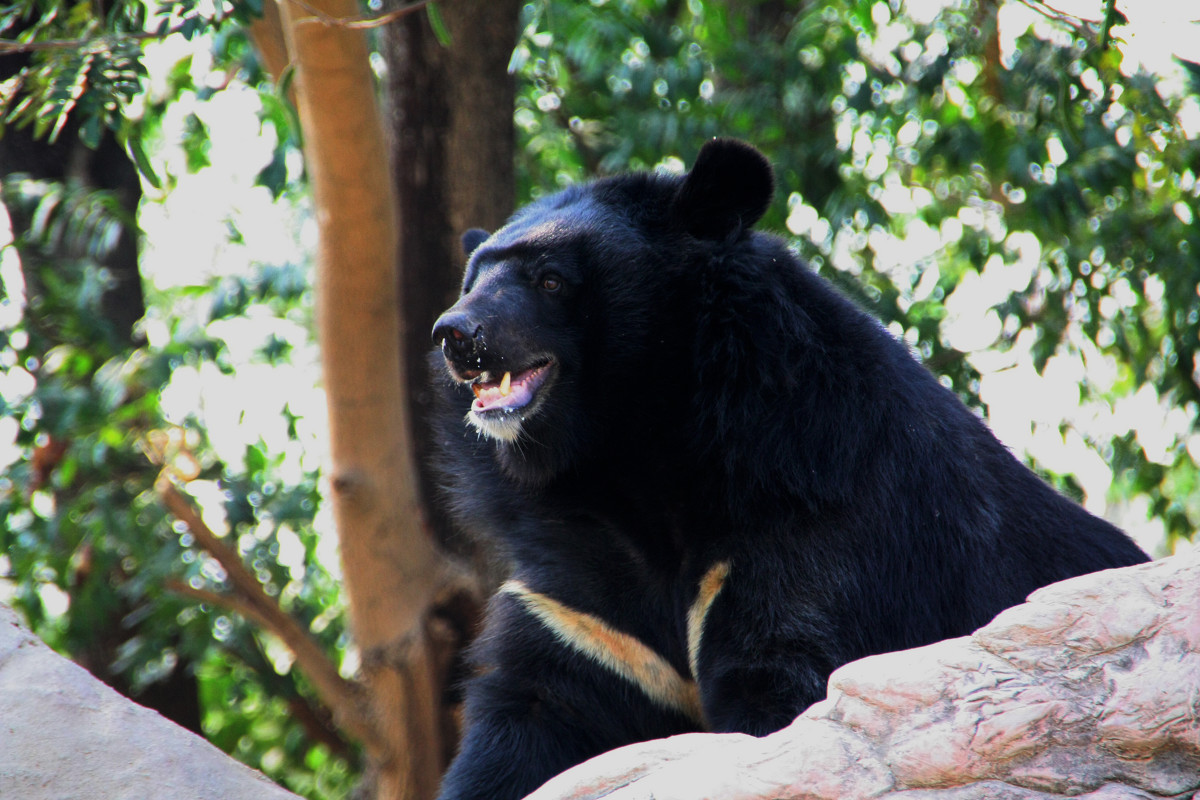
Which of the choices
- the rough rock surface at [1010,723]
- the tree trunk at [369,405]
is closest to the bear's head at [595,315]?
the tree trunk at [369,405]

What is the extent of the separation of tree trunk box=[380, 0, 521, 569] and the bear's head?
5.16 feet

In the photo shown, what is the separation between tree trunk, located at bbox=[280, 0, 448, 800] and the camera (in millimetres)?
3375

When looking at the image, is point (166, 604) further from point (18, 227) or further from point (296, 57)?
point (296, 57)

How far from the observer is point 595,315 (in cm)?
283

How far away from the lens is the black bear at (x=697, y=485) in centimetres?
253

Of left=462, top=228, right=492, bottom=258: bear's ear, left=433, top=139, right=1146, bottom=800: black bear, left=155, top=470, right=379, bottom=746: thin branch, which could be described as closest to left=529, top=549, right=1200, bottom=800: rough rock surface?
left=433, top=139, right=1146, bottom=800: black bear

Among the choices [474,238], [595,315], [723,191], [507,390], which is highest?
[723,191]

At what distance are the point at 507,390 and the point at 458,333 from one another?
0.72 ft

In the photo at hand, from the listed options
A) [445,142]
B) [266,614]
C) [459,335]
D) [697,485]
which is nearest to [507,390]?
[459,335]

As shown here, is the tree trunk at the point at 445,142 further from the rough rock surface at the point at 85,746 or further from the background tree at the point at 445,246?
the rough rock surface at the point at 85,746

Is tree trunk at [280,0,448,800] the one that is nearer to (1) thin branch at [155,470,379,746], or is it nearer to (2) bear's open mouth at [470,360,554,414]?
(1) thin branch at [155,470,379,746]

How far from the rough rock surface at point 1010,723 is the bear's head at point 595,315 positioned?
1.07 meters

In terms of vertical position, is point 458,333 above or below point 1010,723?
above

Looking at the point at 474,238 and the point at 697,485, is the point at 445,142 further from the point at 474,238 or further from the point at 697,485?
the point at 697,485
